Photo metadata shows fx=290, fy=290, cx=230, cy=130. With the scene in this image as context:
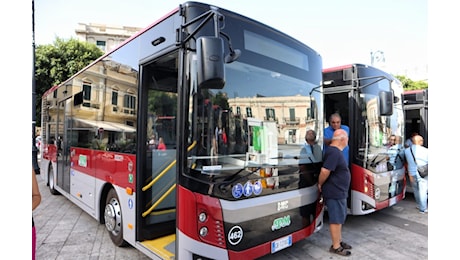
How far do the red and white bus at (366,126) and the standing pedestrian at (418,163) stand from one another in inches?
38.1

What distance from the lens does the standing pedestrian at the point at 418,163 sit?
657 cm

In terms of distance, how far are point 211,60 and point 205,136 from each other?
77 cm

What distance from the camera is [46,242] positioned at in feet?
15.7

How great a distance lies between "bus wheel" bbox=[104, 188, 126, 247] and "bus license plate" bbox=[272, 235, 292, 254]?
7.45ft

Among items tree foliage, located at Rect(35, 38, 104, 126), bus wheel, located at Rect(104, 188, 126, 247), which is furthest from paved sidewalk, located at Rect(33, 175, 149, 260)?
tree foliage, located at Rect(35, 38, 104, 126)

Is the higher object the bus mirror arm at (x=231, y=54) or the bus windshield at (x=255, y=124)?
the bus mirror arm at (x=231, y=54)

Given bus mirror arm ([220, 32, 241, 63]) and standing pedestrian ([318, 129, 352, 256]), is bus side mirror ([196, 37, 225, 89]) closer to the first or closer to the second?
bus mirror arm ([220, 32, 241, 63])

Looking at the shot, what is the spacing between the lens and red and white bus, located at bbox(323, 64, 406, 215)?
17.7 ft

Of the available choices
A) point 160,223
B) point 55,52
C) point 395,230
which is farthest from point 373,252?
point 55,52

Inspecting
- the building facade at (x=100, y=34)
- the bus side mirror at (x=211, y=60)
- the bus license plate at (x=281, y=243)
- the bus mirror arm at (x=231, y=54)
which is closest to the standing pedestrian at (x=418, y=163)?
the bus license plate at (x=281, y=243)

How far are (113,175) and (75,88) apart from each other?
2657 millimetres

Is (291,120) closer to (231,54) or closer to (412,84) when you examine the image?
(231,54)

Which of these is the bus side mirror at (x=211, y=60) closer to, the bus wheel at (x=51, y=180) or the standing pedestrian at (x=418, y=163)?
the standing pedestrian at (x=418, y=163)

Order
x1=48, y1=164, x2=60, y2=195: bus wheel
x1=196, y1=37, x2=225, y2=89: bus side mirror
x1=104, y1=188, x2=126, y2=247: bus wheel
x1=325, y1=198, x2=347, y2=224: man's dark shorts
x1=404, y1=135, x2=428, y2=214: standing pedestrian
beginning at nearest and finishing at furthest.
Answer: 1. x1=196, y1=37, x2=225, y2=89: bus side mirror
2. x1=325, y1=198, x2=347, y2=224: man's dark shorts
3. x1=104, y1=188, x2=126, y2=247: bus wheel
4. x1=404, y1=135, x2=428, y2=214: standing pedestrian
5. x1=48, y1=164, x2=60, y2=195: bus wheel
